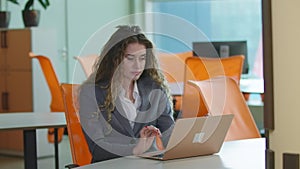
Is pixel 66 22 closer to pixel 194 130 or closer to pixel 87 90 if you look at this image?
pixel 87 90

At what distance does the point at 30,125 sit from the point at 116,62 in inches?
40.0

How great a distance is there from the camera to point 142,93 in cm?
249

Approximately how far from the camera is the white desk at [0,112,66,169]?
317 centimetres

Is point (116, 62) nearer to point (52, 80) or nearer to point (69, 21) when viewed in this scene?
point (52, 80)

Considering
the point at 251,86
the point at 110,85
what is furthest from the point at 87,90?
the point at 251,86

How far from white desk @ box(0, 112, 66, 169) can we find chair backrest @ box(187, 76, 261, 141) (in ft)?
2.75

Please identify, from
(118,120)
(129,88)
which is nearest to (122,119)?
(118,120)

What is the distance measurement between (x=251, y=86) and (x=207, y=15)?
316 centimetres

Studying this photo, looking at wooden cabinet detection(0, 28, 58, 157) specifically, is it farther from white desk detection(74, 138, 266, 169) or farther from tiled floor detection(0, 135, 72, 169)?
white desk detection(74, 138, 266, 169)

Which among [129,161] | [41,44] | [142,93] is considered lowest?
[129,161]

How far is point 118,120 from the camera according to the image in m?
2.43

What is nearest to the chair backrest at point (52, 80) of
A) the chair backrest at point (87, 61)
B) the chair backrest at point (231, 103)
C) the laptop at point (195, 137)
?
the chair backrest at point (87, 61)

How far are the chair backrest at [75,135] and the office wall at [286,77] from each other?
6.38 ft

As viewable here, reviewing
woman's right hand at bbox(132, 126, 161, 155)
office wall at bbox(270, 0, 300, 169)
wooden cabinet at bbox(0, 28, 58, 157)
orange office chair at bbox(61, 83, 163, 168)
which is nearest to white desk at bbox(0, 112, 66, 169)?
orange office chair at bbox(61, 83, 163, 168)
